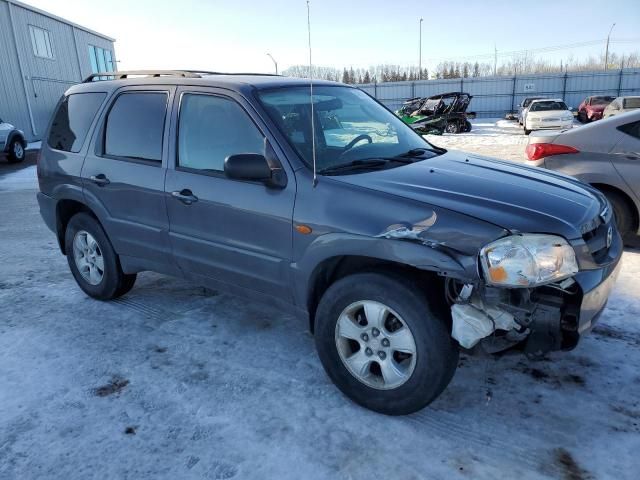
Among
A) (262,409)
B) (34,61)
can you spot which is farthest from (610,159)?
(34,61)

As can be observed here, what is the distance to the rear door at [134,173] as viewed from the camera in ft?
12.2

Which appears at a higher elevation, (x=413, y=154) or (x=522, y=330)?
(x=413, y=154)

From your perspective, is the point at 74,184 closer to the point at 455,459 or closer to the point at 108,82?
the point at 108,82

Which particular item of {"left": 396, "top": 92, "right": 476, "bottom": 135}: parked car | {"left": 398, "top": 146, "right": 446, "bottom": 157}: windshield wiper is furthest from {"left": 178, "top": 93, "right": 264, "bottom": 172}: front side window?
{"left": 396, "top": 92, "right": 476, "bottom": 135}: parked car

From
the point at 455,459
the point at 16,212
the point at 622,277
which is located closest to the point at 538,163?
the point at 622,277

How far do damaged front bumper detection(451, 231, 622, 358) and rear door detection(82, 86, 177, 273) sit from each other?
7.45ft

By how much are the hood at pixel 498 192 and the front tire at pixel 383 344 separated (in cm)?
51

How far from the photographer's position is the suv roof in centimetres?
344

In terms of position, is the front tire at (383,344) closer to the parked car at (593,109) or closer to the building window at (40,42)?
the building window at (40,42)

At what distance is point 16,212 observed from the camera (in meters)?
8.46

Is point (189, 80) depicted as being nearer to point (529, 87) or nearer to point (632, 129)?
point (632, 129)

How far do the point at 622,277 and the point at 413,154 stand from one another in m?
2.49

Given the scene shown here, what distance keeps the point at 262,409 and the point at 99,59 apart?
3413cm

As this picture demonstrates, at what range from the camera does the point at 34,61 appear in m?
23.7
